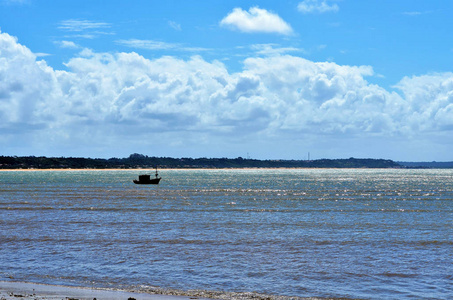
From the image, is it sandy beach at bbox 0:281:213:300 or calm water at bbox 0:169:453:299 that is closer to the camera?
sandy beach at bbox 0:281:213:300

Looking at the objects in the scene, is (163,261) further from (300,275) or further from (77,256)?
(300,275)

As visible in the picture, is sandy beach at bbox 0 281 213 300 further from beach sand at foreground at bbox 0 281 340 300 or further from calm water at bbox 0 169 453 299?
calm water at bbox 0 169 453 299

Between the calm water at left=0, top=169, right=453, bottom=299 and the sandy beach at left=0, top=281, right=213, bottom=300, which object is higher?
the sandy beach at left=0, top=281, right=213, bottom=300


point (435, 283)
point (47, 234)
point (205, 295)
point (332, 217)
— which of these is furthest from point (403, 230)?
point (47, 234)

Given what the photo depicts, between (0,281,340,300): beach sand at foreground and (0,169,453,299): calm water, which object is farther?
(0,169,453,299): calm water

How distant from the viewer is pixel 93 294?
59.1ft

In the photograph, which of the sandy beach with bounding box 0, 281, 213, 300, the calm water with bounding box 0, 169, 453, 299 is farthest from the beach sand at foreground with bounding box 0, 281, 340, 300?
the calm water with bounding box 0, 169, 453, 299

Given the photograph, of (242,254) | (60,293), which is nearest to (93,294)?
(60,293)

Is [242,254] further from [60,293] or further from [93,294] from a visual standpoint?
[60,293]

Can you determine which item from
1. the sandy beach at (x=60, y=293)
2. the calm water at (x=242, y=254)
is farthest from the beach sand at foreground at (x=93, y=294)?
the calm water at (x=242, y=254)

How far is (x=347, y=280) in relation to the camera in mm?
21172

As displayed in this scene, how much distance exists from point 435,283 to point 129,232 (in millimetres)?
22367

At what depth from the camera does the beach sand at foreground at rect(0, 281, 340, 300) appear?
1741 centimetres

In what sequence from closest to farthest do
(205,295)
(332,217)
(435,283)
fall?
1. (205,295)
2. (435,283)
3. (332,217)
